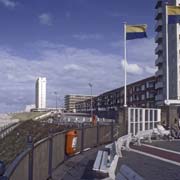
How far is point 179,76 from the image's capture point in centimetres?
7888

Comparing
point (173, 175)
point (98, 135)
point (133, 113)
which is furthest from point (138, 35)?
point (173, 175)

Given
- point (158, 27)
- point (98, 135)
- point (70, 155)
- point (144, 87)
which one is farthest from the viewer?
point (144, 87)

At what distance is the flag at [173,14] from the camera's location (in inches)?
1314

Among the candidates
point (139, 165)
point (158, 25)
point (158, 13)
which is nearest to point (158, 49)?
point (158, 25)

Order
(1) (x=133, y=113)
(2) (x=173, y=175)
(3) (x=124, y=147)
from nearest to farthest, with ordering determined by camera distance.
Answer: (2) (x=173, y=175), (3) (x=124, y=147), (1) (x=133, y=113)

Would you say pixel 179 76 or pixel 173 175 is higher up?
pixel 179 76

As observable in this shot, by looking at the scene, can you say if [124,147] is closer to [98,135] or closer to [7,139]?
[98,135]

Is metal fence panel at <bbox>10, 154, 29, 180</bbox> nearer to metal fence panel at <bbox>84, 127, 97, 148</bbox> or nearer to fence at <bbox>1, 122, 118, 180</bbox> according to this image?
fence at <bbox>1, 122, 118, 180</bbox>

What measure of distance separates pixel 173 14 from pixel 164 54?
45611 millimetres

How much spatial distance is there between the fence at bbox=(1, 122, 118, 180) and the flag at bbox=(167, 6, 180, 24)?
1553 cm

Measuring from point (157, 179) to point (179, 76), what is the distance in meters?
68.3

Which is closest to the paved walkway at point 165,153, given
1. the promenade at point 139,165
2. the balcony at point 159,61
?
the promenade at point 139,165

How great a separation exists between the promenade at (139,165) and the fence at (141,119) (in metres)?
5.21

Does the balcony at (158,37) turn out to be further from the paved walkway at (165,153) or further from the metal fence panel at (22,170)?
the metal fence panel at (22,170)
